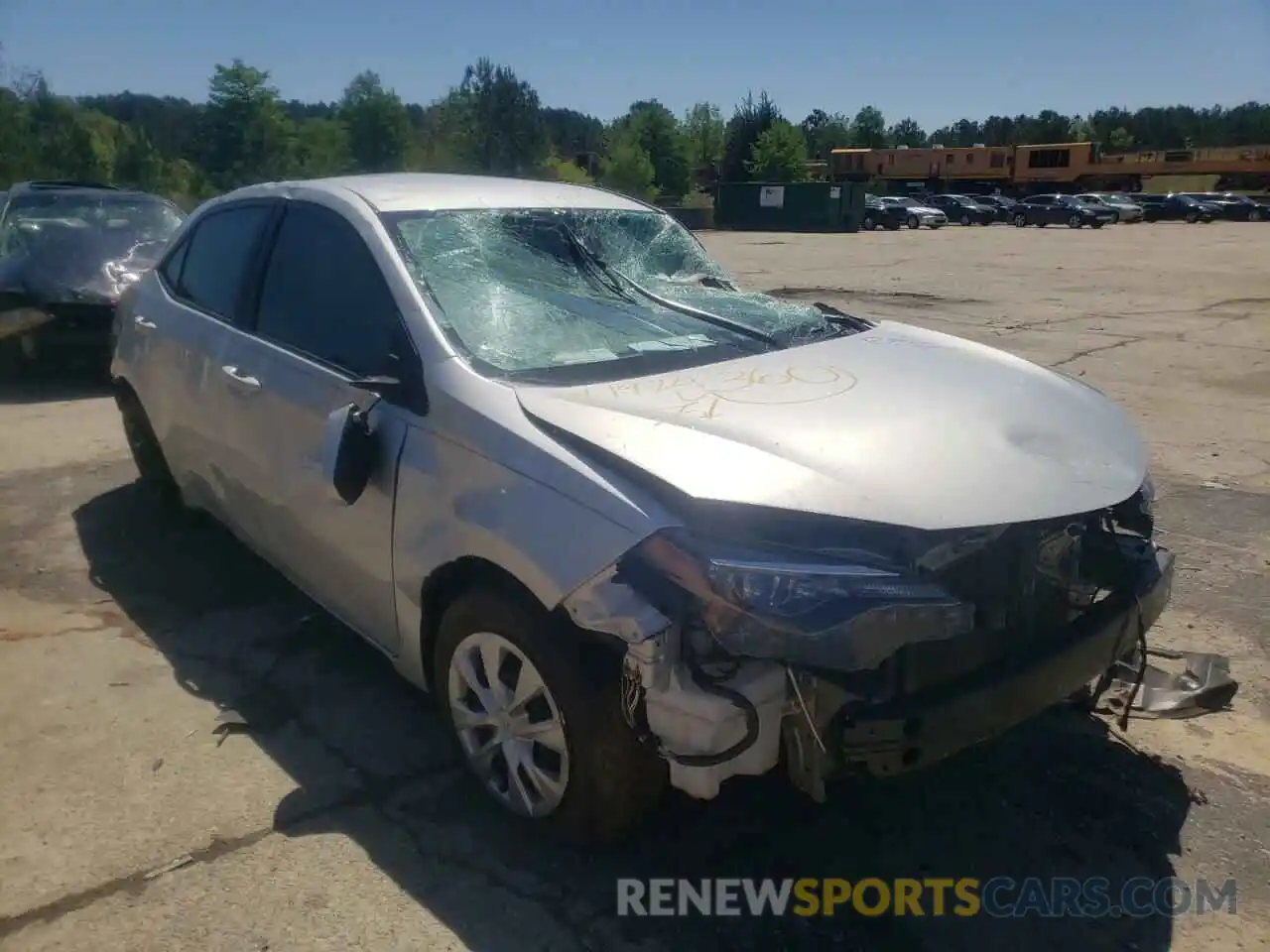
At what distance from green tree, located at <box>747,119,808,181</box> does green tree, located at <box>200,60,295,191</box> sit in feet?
110

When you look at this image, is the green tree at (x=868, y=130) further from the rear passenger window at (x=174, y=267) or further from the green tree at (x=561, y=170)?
the rear passenger window at (x=174, y=267)

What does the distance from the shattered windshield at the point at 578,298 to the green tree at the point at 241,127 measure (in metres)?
73.8

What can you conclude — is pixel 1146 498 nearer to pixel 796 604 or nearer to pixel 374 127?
pixel 796 604

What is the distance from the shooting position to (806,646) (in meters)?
2.16

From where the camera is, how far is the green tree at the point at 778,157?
62.1m

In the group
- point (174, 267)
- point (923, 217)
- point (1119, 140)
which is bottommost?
point (174, 267)

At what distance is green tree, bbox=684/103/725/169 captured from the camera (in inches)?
3223

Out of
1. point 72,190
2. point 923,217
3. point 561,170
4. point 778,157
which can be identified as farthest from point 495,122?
point 72,190

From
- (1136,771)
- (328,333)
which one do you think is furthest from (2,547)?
(1136,771)

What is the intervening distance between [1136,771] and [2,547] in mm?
5075

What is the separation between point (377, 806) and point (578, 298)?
1.75 m

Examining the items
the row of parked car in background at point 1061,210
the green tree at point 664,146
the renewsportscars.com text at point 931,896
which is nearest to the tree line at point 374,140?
the green tree at point 664,146

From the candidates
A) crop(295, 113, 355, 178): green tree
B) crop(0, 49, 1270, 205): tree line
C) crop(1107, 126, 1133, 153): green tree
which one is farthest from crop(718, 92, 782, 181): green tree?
crop(1107, 126, 1133, 153): green tree

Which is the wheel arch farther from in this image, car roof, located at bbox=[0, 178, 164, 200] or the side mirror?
car roof, located at bbox=[0, 178, 164, 200]
